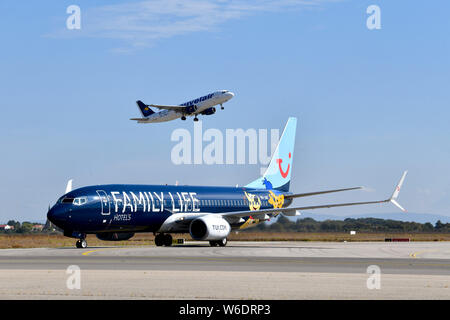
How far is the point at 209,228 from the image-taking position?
53906 millimetres

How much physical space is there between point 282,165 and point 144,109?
27.8m

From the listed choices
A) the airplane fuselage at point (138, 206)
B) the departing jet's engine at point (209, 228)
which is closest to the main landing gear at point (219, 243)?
the departing jet's engine at point (209, 228)

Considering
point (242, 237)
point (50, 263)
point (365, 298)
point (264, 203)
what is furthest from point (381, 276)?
point (242, 237)

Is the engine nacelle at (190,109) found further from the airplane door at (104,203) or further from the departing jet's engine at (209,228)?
the airplane door at (104,203)

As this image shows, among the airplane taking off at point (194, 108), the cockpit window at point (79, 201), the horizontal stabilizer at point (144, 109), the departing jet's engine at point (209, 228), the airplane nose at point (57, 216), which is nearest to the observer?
the airplane nose at point (57, 216)

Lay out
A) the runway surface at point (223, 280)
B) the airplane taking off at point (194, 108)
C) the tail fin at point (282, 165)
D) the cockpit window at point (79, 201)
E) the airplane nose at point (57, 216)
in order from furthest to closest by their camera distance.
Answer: the airplane taking off at point (194, 108)
the tail fin at point (282, 165)
the cockpit window at point (79, 201)
the airplane nose at point (57, 216)
the runway surface at point (223, 280)

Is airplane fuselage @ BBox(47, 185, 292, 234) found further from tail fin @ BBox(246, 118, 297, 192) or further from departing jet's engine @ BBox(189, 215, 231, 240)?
tail fin @ BBox(246, 118, 297, 192)

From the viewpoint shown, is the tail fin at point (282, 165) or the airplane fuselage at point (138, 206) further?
the tail fin at point (282, 165)

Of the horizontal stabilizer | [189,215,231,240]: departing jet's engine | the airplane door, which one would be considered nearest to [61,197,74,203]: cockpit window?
the airplane door

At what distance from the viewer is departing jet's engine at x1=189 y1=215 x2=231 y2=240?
54.0 metres

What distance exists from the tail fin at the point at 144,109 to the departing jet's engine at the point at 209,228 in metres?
38.2

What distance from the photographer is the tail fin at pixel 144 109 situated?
92.0m

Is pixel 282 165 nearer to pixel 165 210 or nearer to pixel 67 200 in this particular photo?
pixel 165 210
